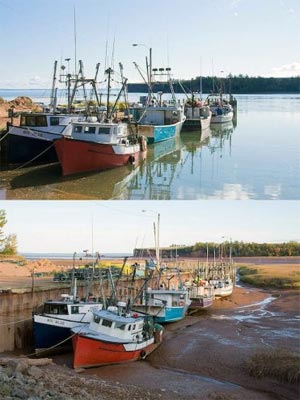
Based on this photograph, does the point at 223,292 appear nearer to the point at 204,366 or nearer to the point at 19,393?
the point at 204,366

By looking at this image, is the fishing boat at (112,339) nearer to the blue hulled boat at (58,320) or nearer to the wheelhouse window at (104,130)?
the blue hulled boat at (58,320)

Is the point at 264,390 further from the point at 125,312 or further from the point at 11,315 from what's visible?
the point at 11,315

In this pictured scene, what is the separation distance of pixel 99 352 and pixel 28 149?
29.8ft

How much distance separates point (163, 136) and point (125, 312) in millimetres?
13670

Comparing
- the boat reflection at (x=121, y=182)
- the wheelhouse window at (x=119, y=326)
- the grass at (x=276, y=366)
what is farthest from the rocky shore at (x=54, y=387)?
the boat reflection at (x=121, y=182)

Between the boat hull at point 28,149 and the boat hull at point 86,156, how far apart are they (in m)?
3.15

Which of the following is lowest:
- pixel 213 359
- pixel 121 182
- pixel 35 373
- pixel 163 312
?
pixel 213 359

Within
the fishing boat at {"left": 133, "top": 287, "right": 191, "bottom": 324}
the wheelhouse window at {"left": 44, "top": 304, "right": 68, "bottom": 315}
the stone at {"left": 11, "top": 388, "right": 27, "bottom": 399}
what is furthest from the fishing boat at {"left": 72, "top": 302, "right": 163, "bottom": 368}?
the stone at {"left": 11, "top": 388, "right": 27, "bottom": 399}

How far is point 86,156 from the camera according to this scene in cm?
2066

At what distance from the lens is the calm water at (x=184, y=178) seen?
1875cm

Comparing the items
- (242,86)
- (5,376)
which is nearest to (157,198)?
(5,376)

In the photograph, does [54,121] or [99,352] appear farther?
[54,121]

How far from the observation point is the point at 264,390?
52.7ft

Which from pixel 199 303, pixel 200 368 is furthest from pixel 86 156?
pixel 199 303
